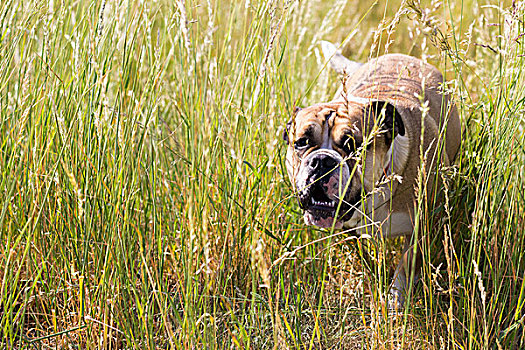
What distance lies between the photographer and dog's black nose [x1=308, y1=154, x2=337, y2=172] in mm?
1956

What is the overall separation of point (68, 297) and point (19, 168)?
0.46 metres

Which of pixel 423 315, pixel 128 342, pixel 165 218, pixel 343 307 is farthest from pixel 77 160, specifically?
pixel 423 315

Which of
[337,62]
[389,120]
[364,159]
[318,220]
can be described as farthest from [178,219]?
[337,62]

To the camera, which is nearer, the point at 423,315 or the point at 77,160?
the point at 77,160

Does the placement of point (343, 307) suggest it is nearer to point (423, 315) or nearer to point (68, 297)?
point (423, 315)

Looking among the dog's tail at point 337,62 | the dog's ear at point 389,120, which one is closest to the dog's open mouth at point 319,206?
the dog's ear at point 389,120

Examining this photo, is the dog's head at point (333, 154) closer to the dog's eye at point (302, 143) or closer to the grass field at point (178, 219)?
the dog's eye at point (302, 143)

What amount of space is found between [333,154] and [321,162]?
2.4 inches

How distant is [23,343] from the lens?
1848mm

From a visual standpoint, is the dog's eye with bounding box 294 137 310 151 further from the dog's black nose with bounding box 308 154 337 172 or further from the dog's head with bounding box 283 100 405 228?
the dog's black nose with bounding box 308 154 337 172

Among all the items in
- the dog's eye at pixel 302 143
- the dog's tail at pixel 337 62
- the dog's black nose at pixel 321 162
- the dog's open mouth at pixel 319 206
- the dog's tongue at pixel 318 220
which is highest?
the dog's tail at pixel 337 62

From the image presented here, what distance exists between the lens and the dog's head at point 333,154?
1.95 m

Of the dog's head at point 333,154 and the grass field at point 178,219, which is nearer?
the grass field at point 178,219

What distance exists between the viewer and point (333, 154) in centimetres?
199
